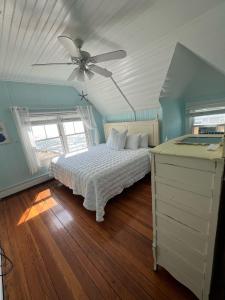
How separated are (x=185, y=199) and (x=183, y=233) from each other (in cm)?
28

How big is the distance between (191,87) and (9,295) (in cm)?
437

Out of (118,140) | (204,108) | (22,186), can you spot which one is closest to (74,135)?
(118,140)

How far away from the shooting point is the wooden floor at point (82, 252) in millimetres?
1190

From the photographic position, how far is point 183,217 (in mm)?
934

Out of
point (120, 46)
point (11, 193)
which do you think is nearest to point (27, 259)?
point (11, 193)

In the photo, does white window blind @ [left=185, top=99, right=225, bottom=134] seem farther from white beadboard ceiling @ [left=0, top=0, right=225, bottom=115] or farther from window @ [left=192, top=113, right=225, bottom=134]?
white beadboard ceiling @ [left=0, top=0, right=225, bottom=115]

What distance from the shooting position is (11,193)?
10.1 ft

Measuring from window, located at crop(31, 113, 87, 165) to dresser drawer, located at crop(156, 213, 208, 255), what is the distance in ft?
10.9

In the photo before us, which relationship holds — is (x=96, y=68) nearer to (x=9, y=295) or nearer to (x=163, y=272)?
(x=163, y=272)

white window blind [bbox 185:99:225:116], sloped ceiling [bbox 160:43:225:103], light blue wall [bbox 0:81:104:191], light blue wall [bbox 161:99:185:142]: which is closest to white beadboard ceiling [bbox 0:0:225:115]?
sloped ceiling [bbox 160:43:225:103]

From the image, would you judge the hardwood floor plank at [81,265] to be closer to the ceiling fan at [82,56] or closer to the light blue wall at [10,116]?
the light blue wall at [10,116]

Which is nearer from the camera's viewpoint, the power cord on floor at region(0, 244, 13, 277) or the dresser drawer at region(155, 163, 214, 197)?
the dresser drawer at region(155, 163, 214, 197)

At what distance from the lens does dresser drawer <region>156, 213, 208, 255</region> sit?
2.90 feet

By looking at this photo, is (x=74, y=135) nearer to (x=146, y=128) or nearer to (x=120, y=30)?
(x=146, y=128)
